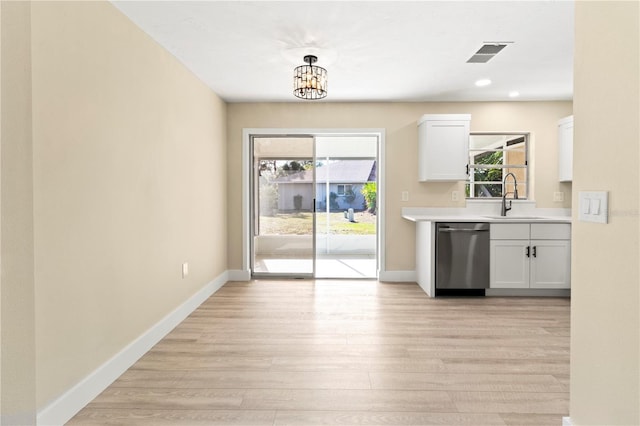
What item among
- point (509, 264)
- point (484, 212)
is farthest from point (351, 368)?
point (484, 212)

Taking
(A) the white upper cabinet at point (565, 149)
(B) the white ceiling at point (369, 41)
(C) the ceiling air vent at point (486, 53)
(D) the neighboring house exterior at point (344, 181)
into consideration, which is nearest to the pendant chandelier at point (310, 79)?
(B) the white ceiling at point (369, 41)

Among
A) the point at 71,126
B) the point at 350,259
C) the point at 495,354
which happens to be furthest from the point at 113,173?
the point at 350,259

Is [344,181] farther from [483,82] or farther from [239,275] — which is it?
[483,82]

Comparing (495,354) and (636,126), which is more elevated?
(636,126)

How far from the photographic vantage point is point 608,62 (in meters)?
1.34

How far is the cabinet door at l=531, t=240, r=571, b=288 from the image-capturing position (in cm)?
420

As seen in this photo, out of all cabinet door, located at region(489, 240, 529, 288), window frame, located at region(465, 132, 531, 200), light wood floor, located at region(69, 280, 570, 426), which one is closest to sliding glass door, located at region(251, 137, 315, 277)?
light wood floor, located at region(69, 280, 570, 426)

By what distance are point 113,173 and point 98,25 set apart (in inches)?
33.8

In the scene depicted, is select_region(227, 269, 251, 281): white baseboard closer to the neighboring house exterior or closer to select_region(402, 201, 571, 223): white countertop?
select_region(402, 201, 571, 223): white countertop

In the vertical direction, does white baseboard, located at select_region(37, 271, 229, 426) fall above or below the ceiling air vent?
below

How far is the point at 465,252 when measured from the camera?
13.8 ft

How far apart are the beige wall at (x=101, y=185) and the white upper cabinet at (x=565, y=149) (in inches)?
173

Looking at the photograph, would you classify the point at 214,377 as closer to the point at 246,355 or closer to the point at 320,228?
the point at 246,355

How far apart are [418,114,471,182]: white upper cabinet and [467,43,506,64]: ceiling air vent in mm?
1130
